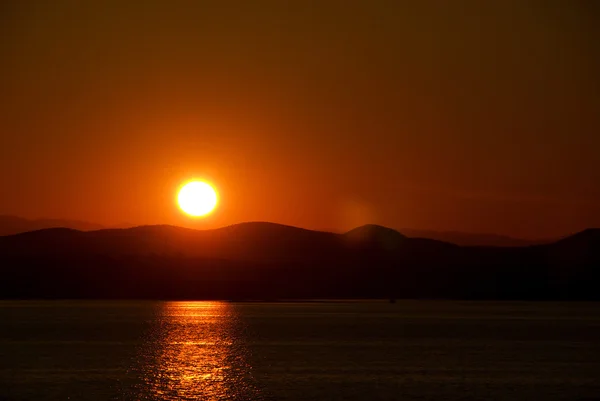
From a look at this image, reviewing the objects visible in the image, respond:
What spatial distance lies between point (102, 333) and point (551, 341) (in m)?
60.0

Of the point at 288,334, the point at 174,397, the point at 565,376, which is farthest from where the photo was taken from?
the point at 288,334

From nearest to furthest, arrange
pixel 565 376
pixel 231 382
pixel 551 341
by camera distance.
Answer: pixel 231 382, pixel 565 376, pixel 551 341

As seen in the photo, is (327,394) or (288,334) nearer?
(327,394)

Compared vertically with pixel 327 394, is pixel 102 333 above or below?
above

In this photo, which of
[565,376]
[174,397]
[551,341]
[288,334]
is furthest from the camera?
[288,334]

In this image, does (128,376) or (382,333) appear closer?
(128,376)

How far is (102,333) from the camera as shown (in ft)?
411

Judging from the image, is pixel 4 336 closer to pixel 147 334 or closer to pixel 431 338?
pixel 147 334

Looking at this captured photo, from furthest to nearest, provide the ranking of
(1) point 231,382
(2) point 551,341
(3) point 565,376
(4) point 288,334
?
(4) point 288,334 → (2) point 551,341 → (3) point 565,376 → (1) point 231,382

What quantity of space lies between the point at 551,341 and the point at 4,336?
6814cm

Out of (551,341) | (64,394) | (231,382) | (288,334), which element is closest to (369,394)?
(231,382)

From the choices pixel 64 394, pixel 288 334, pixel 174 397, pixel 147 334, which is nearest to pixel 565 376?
pixel 174 397

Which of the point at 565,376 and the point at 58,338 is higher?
the point at 58,338

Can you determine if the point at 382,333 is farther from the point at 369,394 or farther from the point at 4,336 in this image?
the point at 369,394
